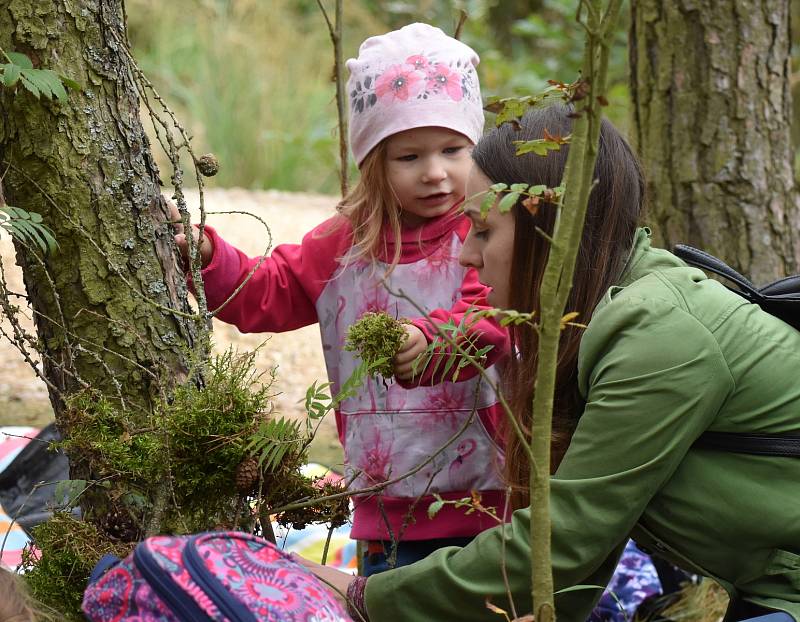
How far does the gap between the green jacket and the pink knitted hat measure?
738mm

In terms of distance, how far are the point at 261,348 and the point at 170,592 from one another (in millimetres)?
2593

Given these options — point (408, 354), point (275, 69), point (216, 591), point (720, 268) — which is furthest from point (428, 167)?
point (275, 69)

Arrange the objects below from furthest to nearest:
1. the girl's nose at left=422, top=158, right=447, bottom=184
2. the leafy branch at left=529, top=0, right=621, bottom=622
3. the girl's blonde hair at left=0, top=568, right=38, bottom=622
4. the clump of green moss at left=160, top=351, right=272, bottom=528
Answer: the girl's nose at left=422, top=158, right=447, bottom=184
the clump of green moss at left=160, top=351, right=272, bottom=528
the girl's blonde hair at left=0, top=568, right=38, bottom=622
the leafy branch at left=529, top=0, right=621, bottom=622

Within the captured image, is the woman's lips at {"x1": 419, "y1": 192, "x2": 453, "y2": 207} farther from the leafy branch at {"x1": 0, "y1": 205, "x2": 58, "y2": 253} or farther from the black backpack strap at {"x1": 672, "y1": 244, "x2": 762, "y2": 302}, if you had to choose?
the leafy branch at {"x1": 0, "y1": 205, "x2": 58, "y2": 253}

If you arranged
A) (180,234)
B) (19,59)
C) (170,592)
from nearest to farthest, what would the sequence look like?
(170,592) < (19,59) < (180,234)

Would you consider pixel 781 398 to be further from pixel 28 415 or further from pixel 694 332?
pixel 28 415

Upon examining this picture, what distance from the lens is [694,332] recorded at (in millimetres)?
1568

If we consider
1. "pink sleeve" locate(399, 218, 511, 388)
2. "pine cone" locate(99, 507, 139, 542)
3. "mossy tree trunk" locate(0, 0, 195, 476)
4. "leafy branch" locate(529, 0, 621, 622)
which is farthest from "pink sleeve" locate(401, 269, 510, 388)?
"leafy branch" locate(529, 0, 621, 622)

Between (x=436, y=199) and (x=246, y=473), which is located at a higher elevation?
A: (x=436, y=199)

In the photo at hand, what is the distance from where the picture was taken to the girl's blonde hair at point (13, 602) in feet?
4.36

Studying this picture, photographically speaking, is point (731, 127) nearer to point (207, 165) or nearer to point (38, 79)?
point (207, 165)

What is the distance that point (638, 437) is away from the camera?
1.56 meters

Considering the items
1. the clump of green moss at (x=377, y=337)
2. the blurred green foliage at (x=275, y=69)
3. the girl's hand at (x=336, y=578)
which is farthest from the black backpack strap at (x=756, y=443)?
the blurred green foliage at (x=275, y=69)

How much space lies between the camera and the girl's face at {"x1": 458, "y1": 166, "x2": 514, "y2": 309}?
1.78m
